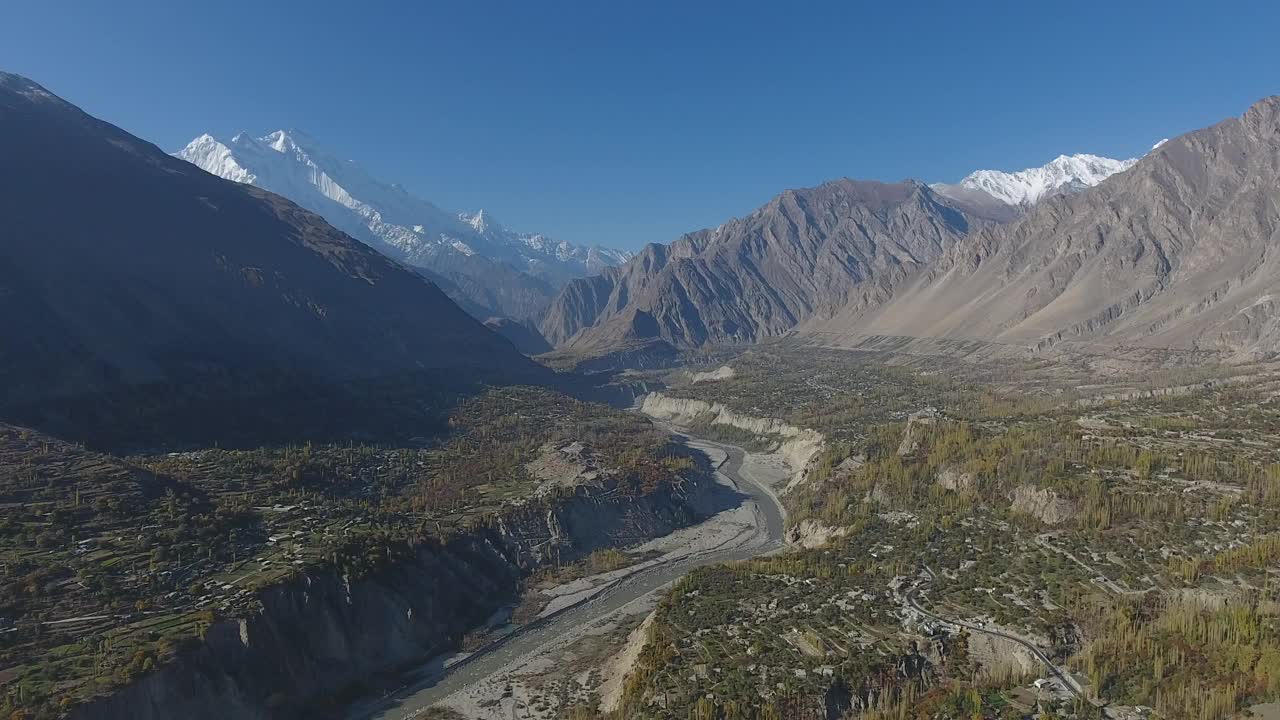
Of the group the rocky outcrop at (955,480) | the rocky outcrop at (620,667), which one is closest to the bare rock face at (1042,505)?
the rocky outcrop at (955,480)

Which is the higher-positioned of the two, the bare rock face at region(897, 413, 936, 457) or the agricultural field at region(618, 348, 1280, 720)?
the bare rock face at region(897, 413, 936, 457)

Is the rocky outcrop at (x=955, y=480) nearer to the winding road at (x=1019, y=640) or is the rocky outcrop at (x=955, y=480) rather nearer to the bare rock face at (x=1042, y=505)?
the bare rock face at (x=1042, y=505)

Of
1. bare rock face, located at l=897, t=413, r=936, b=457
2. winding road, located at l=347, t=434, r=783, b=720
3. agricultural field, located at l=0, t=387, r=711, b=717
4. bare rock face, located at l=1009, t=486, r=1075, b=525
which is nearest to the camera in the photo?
agricultural field, located at l=0, t=387, r=711, b=717

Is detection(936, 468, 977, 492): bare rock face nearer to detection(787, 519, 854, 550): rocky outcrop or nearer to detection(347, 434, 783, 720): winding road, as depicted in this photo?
detection(787, 519, 854, 550): rocky outcrop

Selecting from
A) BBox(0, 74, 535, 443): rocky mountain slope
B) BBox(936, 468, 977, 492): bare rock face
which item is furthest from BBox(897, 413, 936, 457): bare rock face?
BBox(0, 74, 535, 443): rocky mountain slope

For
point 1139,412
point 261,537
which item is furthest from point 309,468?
point 1139,412

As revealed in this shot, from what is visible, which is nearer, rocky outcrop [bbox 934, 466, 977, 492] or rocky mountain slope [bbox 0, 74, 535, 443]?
rocky outcrop [bbox 934, 466, 977, 492]
